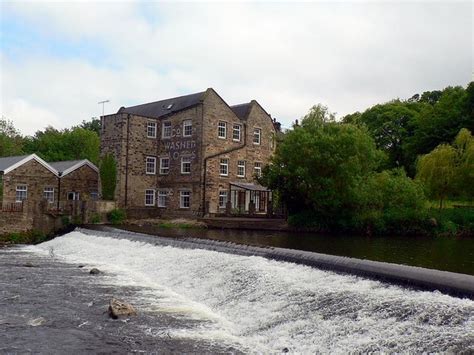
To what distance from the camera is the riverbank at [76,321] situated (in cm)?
858

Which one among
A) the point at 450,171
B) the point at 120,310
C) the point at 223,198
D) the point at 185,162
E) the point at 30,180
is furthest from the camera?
the point at 223,198

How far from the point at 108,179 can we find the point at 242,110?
Result: 12.6 metres

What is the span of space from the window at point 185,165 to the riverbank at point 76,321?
22.1m

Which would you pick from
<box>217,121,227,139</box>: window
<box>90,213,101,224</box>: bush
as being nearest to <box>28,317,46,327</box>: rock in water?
<box>90,213,101,224</box>: bush

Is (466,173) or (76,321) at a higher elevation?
(466,173)

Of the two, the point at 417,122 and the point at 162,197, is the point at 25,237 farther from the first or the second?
the point at 417,122

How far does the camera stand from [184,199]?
3794cm

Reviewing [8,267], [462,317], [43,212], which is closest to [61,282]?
[8,267]

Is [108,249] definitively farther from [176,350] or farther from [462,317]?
[462,317]

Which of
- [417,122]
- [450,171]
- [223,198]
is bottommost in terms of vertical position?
[223,198]

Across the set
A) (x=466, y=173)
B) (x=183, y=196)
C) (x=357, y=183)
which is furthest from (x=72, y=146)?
(x=466, y=173)

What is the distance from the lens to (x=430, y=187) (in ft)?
109

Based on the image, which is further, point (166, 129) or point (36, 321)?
point (166, 129)

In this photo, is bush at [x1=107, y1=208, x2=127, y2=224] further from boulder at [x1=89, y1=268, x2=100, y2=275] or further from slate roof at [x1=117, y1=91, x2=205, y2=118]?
boulder at [x1=89, y1=268, x2=100, y2=275]
